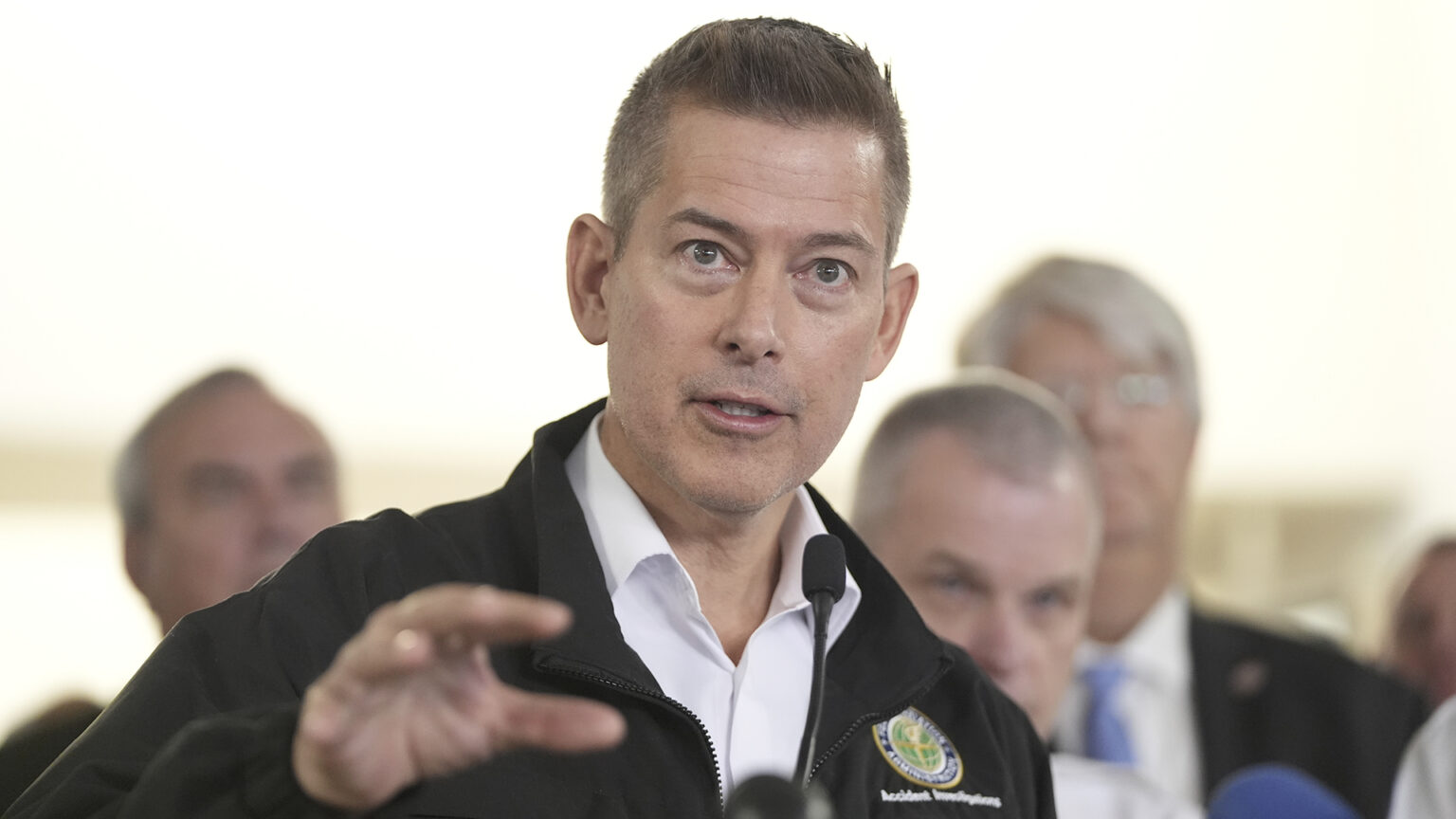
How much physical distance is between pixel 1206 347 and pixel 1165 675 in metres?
2.88

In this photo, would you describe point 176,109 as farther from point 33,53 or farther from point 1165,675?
point 1165,675

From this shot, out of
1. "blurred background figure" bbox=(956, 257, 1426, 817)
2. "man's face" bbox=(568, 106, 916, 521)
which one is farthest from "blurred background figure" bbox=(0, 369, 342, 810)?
"blurred background figure" bbox=(956, 257, 1426, 817)

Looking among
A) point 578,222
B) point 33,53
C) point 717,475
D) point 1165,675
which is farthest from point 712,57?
point 33,53

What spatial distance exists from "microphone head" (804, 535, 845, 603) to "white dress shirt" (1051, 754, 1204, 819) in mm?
775

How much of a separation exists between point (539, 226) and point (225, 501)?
73.9 inches

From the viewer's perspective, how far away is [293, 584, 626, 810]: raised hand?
108 centimetres

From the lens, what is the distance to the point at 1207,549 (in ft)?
19.5

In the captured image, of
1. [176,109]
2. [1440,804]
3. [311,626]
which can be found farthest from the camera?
[176,109]

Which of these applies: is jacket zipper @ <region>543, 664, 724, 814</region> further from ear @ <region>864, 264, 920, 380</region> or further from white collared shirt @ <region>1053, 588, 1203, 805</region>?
white collared shirt @ <region>1053, 588, 1203, 805</region>

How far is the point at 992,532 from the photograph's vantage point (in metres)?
2.47

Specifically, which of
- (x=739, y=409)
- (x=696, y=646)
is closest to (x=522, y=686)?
(x=696, y=646)

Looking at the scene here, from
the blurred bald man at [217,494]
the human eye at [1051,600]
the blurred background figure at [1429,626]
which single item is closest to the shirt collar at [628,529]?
the human eye at [1051,600]

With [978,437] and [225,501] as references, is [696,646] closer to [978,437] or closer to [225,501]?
[978,437]

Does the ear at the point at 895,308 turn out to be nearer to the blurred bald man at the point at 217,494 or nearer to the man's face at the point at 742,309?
the man's face at the point at 742,309
